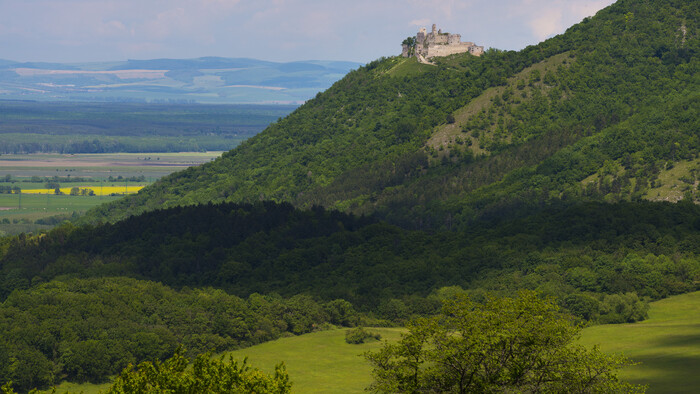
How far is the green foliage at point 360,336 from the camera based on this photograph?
5994 inches

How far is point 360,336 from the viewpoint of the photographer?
15225 centimetres

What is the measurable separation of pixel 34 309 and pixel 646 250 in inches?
4504

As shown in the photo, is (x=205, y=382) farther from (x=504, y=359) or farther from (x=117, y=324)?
(x=117, y=324)

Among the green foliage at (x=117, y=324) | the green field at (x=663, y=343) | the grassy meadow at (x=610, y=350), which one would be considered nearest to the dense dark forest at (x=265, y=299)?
the green foliage at (x=117, y=324)

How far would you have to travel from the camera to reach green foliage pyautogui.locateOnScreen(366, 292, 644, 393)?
67750mm

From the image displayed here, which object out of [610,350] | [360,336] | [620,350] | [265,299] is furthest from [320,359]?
[620,350]

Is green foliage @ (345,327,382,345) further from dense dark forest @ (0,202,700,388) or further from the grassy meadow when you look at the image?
dense dark forest @ (0,202,700,388)

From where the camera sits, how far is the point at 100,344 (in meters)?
137

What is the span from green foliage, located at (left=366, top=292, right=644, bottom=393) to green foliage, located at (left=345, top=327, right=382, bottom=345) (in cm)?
8160

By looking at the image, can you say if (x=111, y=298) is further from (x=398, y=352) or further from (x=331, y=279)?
(x=398, y=352)

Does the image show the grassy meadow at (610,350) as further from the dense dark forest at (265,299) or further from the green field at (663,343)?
the dense dark forest at (265,299)

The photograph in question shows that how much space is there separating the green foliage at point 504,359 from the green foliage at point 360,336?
8160cm

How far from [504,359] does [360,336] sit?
84359 millimetres

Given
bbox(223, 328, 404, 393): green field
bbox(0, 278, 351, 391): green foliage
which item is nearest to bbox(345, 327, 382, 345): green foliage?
bbox(223, 328, 404, 393): green field
